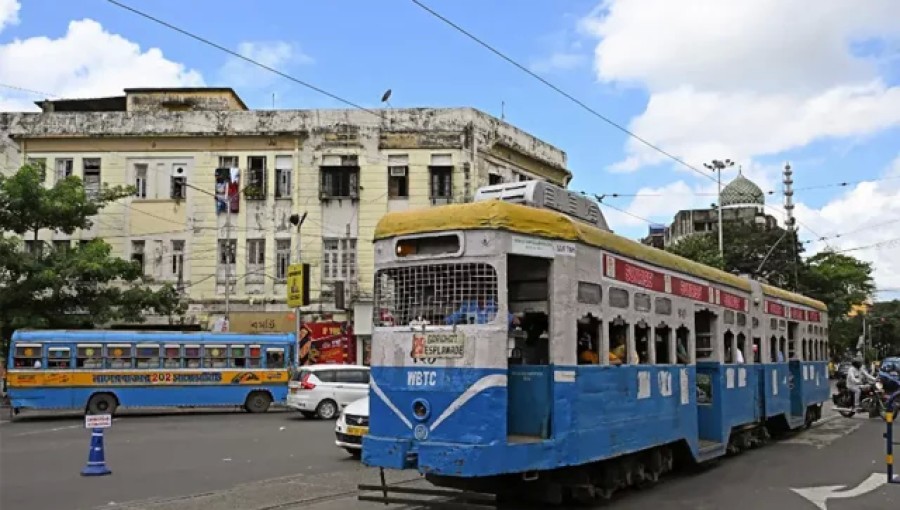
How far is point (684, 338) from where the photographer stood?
11.4 m

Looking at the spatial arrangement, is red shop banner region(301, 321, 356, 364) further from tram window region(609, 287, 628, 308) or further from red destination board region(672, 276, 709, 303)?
tram window region(609, 287, 628, 308)

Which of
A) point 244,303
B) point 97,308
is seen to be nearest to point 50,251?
point 97,308

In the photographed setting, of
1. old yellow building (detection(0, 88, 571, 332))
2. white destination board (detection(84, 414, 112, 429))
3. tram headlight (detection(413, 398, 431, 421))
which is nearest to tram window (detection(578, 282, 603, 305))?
tram headlight (detection(413, 398, 431, 421))

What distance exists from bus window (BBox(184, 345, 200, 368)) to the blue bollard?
1238 cm

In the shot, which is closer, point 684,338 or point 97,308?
point 684,338

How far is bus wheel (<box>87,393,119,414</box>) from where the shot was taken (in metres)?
23.7

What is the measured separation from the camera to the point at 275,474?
41.0 ft

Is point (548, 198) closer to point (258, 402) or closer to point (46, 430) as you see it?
point (46, 430)

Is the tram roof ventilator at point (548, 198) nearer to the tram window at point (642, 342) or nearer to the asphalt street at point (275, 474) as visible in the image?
the tram window at point (642, 342)

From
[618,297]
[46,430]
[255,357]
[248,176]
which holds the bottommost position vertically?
[46,430]

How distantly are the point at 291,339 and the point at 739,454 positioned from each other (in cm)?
1517

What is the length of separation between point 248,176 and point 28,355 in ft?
38.9

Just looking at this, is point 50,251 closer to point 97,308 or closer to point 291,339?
point 97,308

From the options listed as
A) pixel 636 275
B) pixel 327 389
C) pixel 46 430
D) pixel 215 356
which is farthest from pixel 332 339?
pixel 636 275
